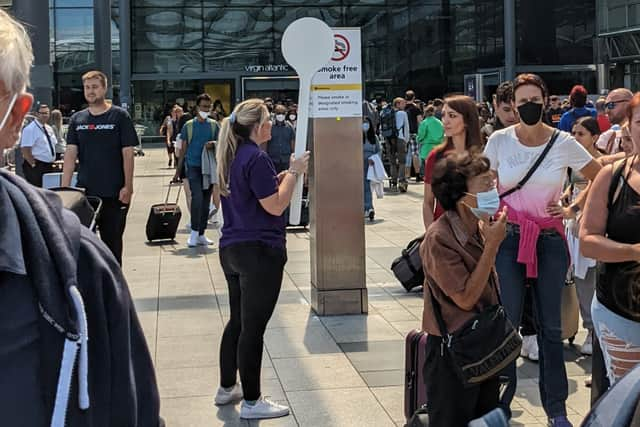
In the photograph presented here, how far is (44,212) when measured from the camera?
5.93ft

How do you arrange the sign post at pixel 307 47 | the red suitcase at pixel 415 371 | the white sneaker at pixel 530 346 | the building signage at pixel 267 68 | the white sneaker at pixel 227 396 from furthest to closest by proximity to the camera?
1. the building signage at pixel 267 68
2. the white sneaker at pixel 530 346
3. the sign post at pixel 307 47
4. the white sneaker at pixel 227 396
5. the red suitcase at pixel 415 371

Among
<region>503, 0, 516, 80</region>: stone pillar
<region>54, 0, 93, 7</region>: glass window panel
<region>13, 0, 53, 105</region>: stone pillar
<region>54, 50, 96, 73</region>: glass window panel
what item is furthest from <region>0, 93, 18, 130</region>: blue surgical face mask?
<region>54, 0, 93, 7</region>: glass window panel

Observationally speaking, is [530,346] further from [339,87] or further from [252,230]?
[339,87]

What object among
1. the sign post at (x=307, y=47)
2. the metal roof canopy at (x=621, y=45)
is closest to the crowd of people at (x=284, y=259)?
the sign post at (x=307, y=47)

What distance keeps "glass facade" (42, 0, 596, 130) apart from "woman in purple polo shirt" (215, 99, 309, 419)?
3009 centimetres

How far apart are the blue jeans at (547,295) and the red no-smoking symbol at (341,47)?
127 inches

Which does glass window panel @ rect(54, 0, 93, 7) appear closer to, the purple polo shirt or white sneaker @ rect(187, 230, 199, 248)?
white sneaker @ rect(187, 230, 199, 248)

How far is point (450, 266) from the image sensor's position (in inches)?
152

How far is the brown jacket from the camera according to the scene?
152 inches

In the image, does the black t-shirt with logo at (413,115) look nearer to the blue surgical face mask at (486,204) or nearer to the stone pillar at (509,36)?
the stone pillar at (509,36)

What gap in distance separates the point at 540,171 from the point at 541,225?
29 centimetres

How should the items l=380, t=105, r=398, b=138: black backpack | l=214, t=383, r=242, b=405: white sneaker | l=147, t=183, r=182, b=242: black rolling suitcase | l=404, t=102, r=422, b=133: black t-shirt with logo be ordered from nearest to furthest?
l=214, t=383, r=242, b=405: white sneaker
l=147, t=183, r=182, b=242: black rolling suitcase
l=380, t=105, r=398, b=138: black backpack
l=404, t=102, r=422, b=133: black t-shirt with logo

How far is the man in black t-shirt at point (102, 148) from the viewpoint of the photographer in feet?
24.6

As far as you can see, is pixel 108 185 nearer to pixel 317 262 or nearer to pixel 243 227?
pixel 317 262
